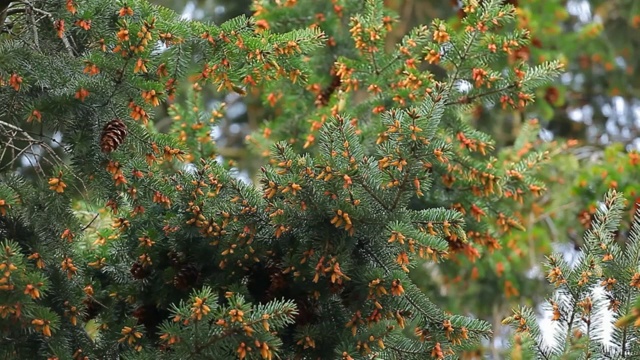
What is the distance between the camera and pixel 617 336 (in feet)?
12.5

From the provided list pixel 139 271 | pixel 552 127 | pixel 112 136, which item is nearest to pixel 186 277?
pixel 139 271

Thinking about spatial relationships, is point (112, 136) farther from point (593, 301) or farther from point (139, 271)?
point (593, 301)

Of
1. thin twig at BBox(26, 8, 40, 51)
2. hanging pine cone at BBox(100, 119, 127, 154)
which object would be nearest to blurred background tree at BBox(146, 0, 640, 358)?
thin twig at BBox(26, 8, 40, 51)

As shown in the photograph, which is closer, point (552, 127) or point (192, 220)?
point (192, 220)

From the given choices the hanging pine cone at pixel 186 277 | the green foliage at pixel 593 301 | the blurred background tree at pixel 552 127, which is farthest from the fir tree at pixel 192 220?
the blurred background tree at pixel 552 127

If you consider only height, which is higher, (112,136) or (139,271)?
(112,136)

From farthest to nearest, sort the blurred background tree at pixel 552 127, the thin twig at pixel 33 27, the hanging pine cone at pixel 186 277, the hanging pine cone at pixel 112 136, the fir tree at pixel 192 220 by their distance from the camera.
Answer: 1. the blurred background tree at pixel 552 127
2. the thin twig at pixel 33 27
3. the hanging pine cone at pixel 186 277
4. the hanging pine cone at pixel 112 136
5. the fir tree at pixel 192 220

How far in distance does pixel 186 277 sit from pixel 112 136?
66 cm

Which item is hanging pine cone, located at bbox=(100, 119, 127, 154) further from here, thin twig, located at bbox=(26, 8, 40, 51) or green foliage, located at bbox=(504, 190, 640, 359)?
green foliage, located at bbox=(504, 190, 640, 359)

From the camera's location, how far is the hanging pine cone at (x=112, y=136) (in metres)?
3.82

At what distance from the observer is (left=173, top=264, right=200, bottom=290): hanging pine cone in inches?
158

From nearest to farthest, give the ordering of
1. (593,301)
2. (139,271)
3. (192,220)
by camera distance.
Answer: (593,301)
(192,220)
(139,271)

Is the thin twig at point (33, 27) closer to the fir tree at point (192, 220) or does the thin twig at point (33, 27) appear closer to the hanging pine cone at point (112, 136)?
the fir tree at point (192, 220)

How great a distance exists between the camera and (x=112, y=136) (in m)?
3.82
